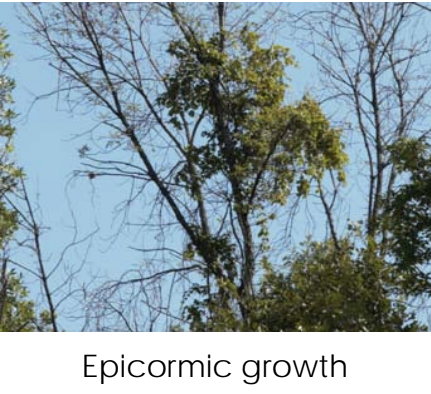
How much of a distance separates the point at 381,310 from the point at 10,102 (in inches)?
132

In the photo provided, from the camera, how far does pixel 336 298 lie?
24.0ft

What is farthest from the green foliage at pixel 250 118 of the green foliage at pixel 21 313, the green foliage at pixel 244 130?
the green foliage at pixel 21 313

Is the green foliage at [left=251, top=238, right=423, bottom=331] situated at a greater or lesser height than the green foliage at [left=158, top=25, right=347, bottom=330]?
lesser

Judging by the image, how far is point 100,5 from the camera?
386 inches

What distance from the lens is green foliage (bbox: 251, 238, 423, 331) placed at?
7.30 meters

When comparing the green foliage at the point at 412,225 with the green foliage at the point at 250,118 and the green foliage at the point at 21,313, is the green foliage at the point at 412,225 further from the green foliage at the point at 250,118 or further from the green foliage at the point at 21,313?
the green foliage at the point at 21,313

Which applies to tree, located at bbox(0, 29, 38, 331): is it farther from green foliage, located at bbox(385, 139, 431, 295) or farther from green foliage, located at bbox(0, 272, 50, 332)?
green foliage, located at bbox(385, 139, 431, 295)

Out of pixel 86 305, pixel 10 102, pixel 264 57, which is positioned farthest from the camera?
pixel 264 57

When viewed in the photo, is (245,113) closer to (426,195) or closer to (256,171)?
(256,171)

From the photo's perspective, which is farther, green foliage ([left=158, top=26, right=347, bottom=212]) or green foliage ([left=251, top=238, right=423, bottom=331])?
green foliage ([left=158, top=26, right=347, bottom=212])

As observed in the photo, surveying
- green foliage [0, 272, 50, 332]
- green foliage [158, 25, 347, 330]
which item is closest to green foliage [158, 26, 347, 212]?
green foliage [158, 25, 347, 330]

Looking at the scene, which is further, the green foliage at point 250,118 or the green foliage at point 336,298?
the green foliage at point 250,118

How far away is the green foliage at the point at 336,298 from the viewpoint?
7.30 m
